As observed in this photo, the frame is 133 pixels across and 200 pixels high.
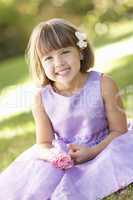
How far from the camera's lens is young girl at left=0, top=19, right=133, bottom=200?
397 centimetres

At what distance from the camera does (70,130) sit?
443cm

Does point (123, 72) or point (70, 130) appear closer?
point (70, 130)

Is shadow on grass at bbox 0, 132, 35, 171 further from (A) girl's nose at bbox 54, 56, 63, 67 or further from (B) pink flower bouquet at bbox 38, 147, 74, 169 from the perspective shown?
(A) girl's nose at bbox 54, 56, 63, 67

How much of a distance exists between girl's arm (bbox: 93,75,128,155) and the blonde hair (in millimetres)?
252

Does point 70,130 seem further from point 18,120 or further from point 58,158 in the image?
point 18,120

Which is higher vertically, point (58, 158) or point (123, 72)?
point (58, 158)

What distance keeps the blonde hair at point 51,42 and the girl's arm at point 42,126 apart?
16 cm

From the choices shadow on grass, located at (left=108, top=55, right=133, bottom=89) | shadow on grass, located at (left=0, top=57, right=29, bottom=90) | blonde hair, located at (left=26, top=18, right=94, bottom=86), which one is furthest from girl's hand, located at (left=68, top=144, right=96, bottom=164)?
shadow on grass, located at (left=0, top=57, right=29, bottom=90)

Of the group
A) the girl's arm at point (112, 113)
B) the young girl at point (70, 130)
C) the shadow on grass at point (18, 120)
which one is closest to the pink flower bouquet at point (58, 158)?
the young girl at point (70, 130)

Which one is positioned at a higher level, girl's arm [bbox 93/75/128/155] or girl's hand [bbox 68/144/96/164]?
girl's arm [bbox 93/75/128/155]

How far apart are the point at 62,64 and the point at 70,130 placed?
0.49m

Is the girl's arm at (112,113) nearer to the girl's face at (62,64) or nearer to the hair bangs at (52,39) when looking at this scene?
the girl's face at (62,64)

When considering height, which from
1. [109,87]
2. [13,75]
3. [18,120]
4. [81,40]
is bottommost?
[13,75]

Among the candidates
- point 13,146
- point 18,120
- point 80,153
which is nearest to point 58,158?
point 80,153
